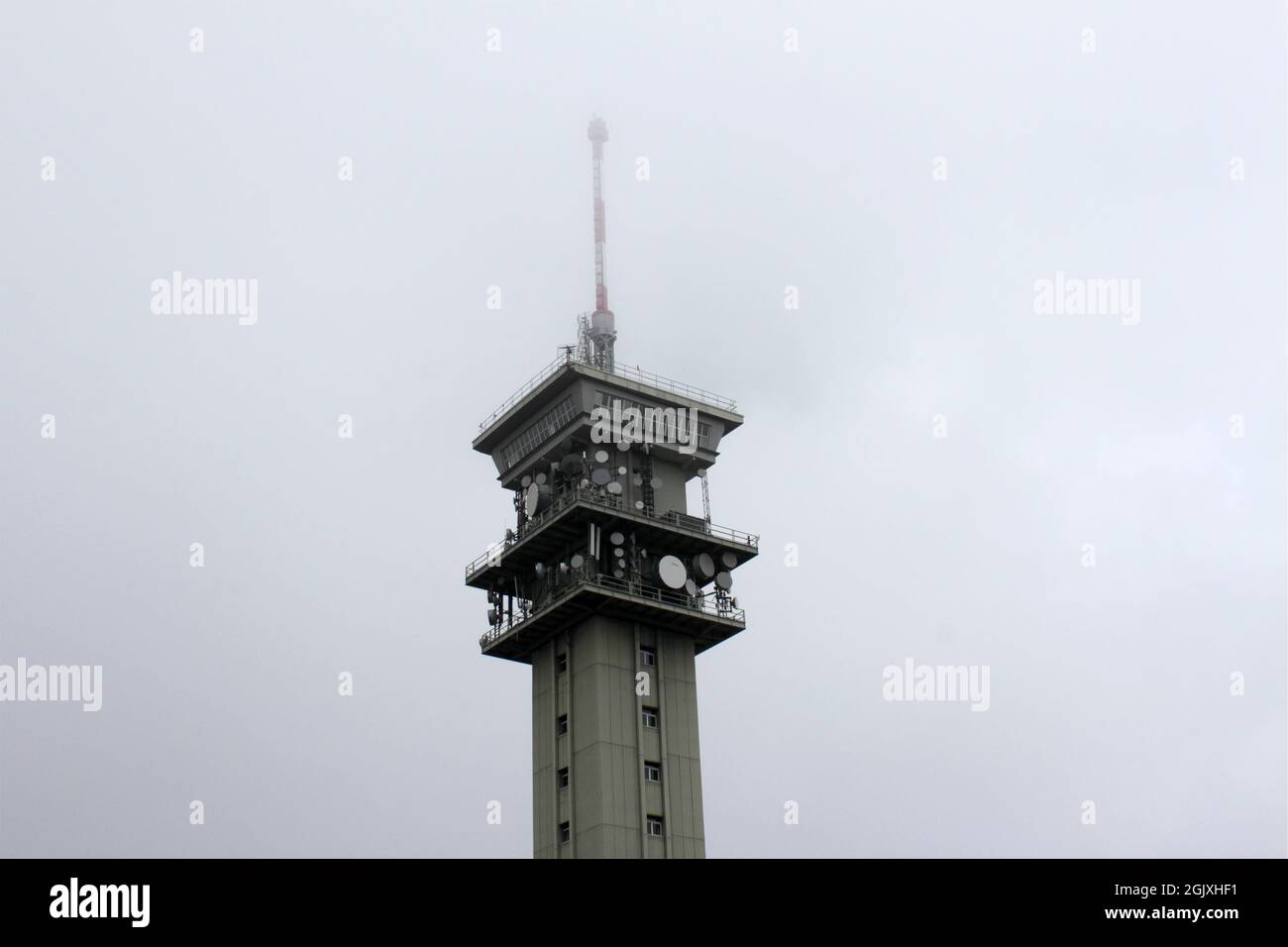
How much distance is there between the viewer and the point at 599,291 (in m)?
93.7

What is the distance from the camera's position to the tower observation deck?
7888cm

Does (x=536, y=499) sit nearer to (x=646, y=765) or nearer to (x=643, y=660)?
(x=643, y=660)

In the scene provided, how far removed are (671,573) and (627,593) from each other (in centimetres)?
336

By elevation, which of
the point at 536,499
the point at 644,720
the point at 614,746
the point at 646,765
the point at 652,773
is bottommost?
the point at 652,773

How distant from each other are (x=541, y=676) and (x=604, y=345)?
19874mm

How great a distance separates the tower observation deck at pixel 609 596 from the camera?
78.9m

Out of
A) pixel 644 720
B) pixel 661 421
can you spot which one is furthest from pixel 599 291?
pixel 644 720

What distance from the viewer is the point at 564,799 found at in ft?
262

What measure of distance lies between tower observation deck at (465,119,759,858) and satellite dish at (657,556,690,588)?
0.10 metres

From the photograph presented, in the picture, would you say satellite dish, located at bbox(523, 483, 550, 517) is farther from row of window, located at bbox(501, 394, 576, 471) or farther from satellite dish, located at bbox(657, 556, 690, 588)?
satellite dish, located at bbox(657, 556, 690, 588)

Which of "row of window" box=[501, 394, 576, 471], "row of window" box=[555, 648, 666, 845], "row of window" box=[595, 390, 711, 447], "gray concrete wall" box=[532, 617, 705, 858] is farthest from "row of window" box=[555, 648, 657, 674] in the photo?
"row of window" box=[501, 394, 576, 471]

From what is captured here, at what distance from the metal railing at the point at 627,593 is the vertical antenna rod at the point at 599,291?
1411 cm
